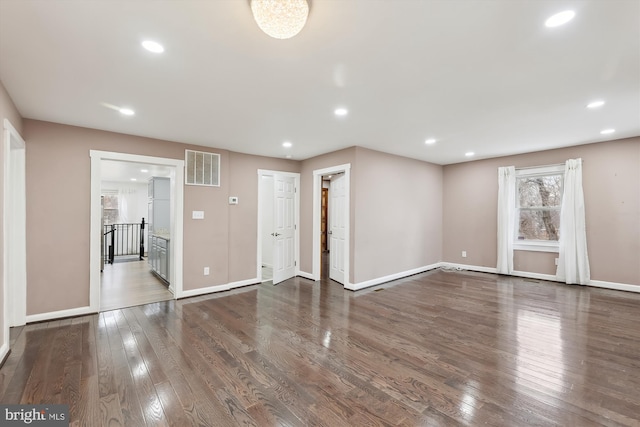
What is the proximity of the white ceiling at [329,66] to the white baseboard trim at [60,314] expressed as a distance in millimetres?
→ 2445

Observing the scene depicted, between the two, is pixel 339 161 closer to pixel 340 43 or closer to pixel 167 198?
pixel 340 43

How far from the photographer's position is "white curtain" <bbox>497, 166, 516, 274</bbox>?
19.1 feet

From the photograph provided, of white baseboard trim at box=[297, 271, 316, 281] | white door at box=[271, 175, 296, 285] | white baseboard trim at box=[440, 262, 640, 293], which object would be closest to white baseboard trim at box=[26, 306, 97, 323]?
white door at box=[271, 175, 296, 285]

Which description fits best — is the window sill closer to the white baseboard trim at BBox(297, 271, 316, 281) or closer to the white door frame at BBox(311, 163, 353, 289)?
the white door frame at BBox(311, 163, 353, 289)

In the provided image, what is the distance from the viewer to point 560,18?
1727mm

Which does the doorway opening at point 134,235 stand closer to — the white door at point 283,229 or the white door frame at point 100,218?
the white door frame at point 100,218

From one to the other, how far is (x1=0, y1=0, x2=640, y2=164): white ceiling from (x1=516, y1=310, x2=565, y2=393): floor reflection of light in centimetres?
256

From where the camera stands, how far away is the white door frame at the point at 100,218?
3.77m

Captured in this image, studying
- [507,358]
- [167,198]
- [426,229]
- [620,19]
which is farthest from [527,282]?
[167,198]

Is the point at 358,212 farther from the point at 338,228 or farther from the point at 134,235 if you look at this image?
the point at 134,235

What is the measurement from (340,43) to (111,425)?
2.94m

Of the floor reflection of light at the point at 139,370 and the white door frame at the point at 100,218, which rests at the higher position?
the white door frame at the point at 100,218

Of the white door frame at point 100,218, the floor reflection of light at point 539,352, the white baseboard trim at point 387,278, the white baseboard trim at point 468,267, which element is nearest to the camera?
the floor reflection of light at point 539,352

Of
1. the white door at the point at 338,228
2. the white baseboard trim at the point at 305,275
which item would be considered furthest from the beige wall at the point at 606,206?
the white baseboard trim at the point at 305,275
